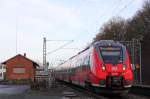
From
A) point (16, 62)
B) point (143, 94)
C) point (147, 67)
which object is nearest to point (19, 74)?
point (16, 62)

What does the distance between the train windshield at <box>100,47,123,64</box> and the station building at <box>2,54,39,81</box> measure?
4838cm

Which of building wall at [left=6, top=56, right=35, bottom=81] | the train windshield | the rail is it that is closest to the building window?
building wall at [left=6, top=56, right=35, bottom=81]

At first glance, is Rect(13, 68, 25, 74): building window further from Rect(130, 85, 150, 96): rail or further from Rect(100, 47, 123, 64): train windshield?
Rect(100, 47, 123, 64): train windshield

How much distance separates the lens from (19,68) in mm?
76688

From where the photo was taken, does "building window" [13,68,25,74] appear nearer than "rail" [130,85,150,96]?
No

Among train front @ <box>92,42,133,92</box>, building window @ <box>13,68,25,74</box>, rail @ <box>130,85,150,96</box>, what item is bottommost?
rail @ <box>130,85,150,96</box>

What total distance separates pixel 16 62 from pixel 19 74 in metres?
2.73

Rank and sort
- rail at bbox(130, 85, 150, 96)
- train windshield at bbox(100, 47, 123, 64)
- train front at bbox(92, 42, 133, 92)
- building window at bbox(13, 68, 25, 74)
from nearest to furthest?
train front at bbox(92, 42, 133, 92), train windshield at bbox(100, 47, 123, 64), rail at bbox(130, 85, 150, 96), building window at bbox(13, 68, 25, 74)

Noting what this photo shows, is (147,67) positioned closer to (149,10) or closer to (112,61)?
(149,10)

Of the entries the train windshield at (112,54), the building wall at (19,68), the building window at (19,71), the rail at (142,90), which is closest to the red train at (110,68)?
the train windshield at (112,54)

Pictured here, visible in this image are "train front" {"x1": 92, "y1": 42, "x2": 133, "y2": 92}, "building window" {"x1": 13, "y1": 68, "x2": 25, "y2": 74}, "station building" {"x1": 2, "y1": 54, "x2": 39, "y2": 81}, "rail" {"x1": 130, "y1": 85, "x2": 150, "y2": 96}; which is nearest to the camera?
"train front" {"x1": 92, "y1": 42, "x2": 133, "y2": 92}

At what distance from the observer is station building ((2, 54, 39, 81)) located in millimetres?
75312

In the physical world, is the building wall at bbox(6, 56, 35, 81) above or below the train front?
above

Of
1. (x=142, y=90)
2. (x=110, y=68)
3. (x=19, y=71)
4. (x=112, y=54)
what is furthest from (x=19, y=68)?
(x=110, y=68)
